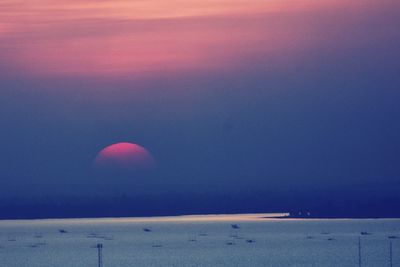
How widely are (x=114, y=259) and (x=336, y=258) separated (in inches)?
1039

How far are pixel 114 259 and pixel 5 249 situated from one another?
3923 cm

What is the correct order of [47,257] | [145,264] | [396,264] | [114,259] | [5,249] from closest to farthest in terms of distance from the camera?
[396,264], [145,264], [114,259], [47,257], [5,249]

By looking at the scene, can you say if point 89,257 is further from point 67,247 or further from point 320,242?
point 320,242

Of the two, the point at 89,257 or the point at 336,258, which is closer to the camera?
the point at 336,258

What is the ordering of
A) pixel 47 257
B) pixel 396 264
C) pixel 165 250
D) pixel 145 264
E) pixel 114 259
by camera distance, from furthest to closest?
1. pixel 165 250
2. pixel 47 257
3. pixel 114 259
4. pixel 145 264
5. pixel 396 264

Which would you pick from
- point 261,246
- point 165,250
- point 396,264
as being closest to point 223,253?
point 165,250

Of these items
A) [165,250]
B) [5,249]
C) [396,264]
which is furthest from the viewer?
[5,249]

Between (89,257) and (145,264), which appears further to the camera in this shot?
(89,257)

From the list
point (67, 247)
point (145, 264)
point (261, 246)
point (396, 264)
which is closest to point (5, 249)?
point (67, 247)

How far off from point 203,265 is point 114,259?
19.6 m

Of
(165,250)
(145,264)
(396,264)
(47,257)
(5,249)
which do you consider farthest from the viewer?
(5,249)

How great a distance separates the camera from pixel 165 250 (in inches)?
6521

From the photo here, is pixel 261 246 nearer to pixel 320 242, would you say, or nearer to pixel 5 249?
pixel 320 242

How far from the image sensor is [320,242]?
7328 inches
